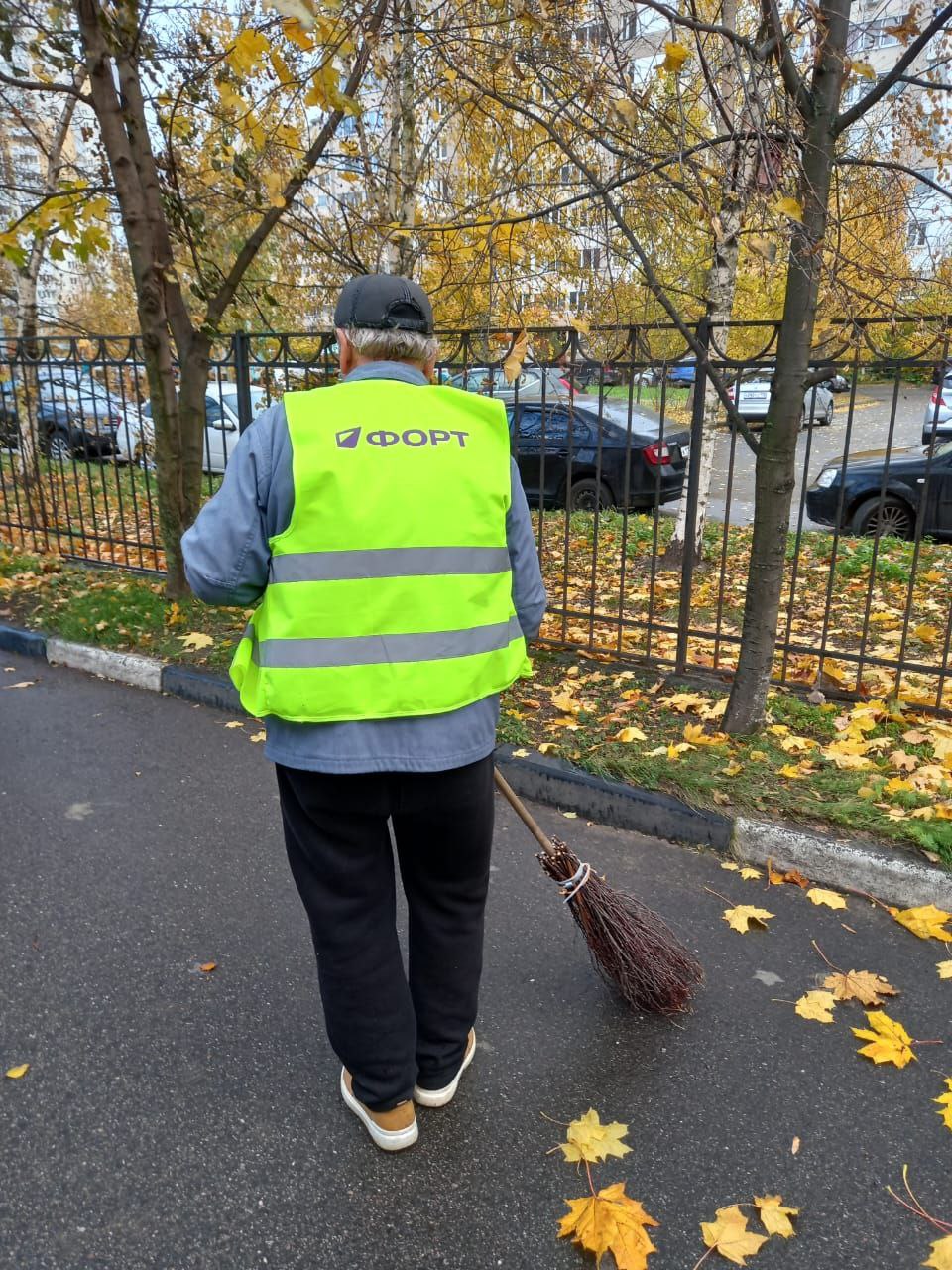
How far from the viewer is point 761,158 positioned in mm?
3289

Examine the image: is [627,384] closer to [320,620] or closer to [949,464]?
[320,620]

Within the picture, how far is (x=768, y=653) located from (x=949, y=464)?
223 inches

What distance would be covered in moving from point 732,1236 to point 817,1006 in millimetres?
874

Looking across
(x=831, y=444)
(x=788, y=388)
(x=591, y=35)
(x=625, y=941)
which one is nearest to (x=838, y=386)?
(x=788, y=388)

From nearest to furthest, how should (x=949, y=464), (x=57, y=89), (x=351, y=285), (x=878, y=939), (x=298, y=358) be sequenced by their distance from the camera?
(x=351, y=285)
(x=878, y=939)
(x=57, y=89)
(x=298, y=358)
(x=949, y=464)

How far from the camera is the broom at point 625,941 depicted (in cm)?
261

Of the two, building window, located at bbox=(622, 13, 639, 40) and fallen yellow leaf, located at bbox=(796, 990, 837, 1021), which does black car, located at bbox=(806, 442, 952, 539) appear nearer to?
building window, located at bbox=(622, 13, 639, 40)

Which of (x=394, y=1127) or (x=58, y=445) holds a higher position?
(x=58, y=445)

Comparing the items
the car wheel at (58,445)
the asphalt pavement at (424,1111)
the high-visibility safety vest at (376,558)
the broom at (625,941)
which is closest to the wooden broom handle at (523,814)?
the broom at (625,941)

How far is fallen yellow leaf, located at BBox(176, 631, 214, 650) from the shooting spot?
5844 mm

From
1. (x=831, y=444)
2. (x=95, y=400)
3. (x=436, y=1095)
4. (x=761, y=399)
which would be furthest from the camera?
(x=831, y=444)

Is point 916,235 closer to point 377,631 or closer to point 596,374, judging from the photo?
point 596,374

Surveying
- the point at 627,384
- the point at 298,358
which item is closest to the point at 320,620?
the point at 627,384

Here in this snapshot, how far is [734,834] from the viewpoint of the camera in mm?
3553
